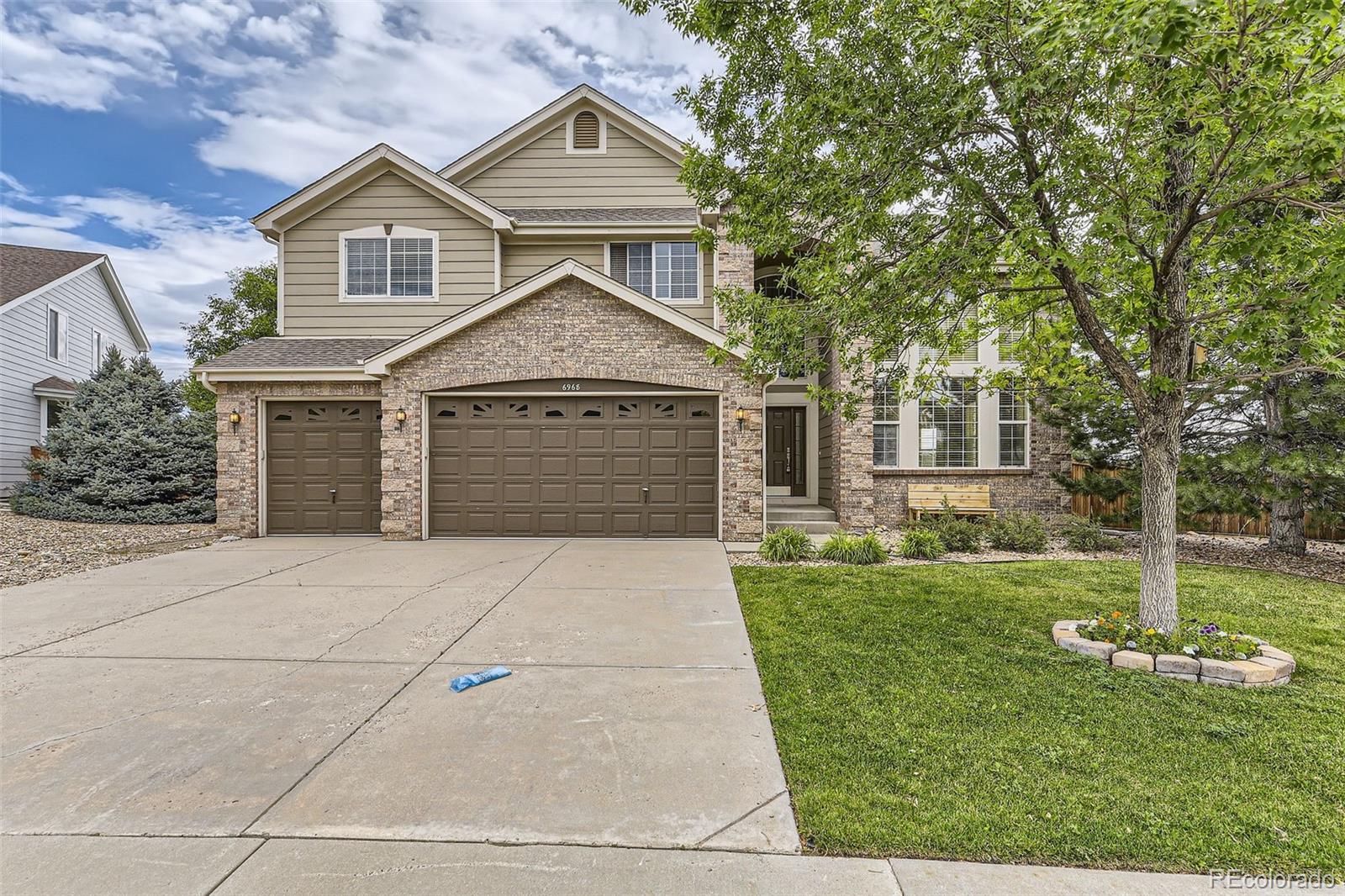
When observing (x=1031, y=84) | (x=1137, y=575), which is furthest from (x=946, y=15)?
(x=1137, y=575)

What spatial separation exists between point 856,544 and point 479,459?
6704 millimetres

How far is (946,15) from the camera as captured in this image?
3.79m

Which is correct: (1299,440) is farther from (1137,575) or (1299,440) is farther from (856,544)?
(856,544)

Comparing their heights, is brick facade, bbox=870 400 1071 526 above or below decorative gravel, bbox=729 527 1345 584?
above

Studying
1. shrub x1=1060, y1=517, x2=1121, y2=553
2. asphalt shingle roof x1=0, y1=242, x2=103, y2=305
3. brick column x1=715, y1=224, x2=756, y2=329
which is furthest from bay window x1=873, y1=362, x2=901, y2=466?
asphalt shingle roof x1=0, y1=242, x2=103, y2=305

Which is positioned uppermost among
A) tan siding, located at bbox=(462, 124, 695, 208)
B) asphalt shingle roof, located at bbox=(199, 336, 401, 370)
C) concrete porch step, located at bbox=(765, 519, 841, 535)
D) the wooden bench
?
tan siding, located at bbox=(462, 124, 695, 208)

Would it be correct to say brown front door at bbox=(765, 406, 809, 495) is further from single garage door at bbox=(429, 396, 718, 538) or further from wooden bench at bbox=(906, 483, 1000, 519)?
single garage door at bbox=(429, 396, 718, 538)

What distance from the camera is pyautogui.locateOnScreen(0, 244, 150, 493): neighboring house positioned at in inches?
620

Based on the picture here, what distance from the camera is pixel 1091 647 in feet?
15.3

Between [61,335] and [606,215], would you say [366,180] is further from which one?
[61,335]

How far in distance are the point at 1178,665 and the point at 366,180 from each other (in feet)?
47.4

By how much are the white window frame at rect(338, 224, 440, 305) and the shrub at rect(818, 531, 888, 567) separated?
29.9ft

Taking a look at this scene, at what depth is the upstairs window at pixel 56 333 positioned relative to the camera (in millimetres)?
17391

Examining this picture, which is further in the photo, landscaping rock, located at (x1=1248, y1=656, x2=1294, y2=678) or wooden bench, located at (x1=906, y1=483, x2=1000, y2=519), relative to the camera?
wooden bench, located at (x1=906, y1=483, x2=1000, y2=519)
